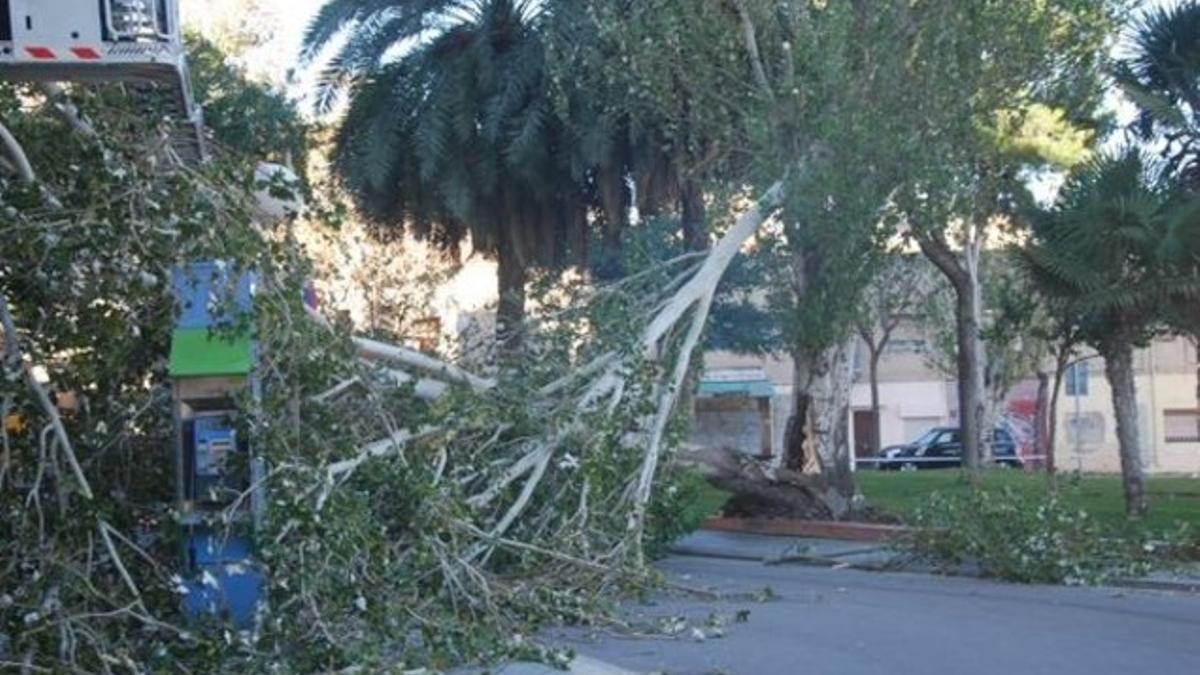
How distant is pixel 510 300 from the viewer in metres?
20.7

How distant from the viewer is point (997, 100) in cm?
2092

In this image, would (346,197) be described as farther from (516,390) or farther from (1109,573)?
(1109,573)

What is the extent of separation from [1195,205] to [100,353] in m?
12.7

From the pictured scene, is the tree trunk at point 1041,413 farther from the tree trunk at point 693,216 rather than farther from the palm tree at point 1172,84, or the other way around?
the palm tree at point 1172,84

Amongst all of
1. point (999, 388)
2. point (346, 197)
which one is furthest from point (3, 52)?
point (999, 388)

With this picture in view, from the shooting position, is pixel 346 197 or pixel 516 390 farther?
pixel 346 197

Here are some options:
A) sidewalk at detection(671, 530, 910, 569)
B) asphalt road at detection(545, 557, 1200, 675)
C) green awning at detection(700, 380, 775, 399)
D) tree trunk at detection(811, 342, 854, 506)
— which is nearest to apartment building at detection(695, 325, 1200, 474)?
green awning at detection(700, 380, 775, 399)

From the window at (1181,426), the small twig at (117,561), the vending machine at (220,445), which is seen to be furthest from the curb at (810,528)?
the window at (1181,426)

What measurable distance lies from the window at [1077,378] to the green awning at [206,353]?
93.9ft

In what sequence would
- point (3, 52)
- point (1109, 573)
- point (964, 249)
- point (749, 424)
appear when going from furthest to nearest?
point (749, 424), point (964, 249), point (1109, 573), point (3, 52)

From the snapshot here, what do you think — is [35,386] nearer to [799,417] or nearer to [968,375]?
[799,417]

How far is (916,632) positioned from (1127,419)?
8.23 m

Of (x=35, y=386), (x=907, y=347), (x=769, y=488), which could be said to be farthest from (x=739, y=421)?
(x=35, y=386)

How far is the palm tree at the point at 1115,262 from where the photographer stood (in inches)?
750
